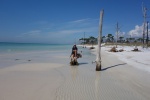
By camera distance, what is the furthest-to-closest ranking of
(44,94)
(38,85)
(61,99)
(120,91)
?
(38,85), (120,91), (44,94), (61,99)

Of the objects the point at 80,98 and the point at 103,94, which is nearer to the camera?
the point at 80,98

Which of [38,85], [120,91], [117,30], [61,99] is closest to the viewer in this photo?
[61,99]

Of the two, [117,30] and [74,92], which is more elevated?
[117,30]

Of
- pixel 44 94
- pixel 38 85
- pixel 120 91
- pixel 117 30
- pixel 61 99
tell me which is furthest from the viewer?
pixel 117 30

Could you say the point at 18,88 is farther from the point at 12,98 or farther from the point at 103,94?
the point at 103,94

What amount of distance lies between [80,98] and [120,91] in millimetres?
1988

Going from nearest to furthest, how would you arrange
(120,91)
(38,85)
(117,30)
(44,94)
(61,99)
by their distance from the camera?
(61,99), (44,94), (120,91), (38,85), (117,30)

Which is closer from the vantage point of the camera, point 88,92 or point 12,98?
point 12,98

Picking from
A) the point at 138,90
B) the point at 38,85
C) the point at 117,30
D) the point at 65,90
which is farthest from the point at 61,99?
the point at 117,30

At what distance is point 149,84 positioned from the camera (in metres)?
8.91

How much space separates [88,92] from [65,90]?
98 cm

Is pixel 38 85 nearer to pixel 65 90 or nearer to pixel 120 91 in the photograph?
pixel 65 90

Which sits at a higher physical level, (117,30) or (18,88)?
(117,30)

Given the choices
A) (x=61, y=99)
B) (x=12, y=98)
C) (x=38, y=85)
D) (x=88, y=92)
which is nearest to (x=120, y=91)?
(x=88, y=92)
